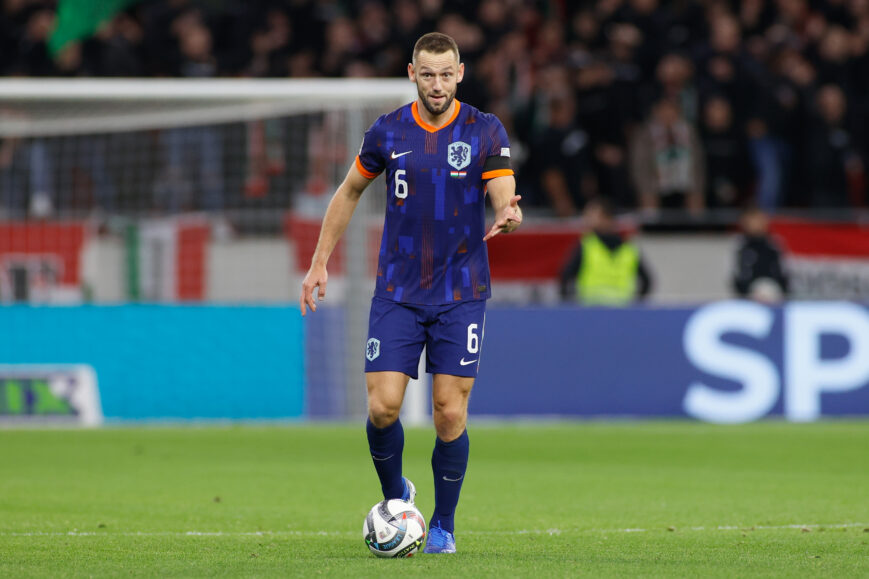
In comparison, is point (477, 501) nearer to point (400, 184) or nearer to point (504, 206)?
point (400, 184)

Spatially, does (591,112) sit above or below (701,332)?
above

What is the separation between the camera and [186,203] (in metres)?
16.0

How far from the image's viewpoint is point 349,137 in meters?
15.0

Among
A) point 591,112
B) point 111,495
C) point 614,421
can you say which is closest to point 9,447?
point 111,495

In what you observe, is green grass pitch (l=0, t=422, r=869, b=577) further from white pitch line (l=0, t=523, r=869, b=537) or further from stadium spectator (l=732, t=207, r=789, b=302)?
stadium spectator (l=732, t=207, r=789, b=302)

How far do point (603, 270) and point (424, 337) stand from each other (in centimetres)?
883

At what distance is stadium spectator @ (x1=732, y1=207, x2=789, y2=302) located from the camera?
15.5 meters

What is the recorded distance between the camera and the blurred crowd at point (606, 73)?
1752 centimetres

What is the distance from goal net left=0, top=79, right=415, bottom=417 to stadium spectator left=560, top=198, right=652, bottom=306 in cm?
203

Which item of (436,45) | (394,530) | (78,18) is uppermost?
(78,18)

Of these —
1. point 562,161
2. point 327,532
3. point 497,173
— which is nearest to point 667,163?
point 562,161

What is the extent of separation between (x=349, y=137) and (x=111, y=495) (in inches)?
262

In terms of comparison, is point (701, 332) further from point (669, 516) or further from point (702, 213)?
point (669, 516)

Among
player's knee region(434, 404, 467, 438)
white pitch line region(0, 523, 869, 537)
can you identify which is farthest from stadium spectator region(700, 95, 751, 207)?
player's knee region(434, 404, 467, 438)
